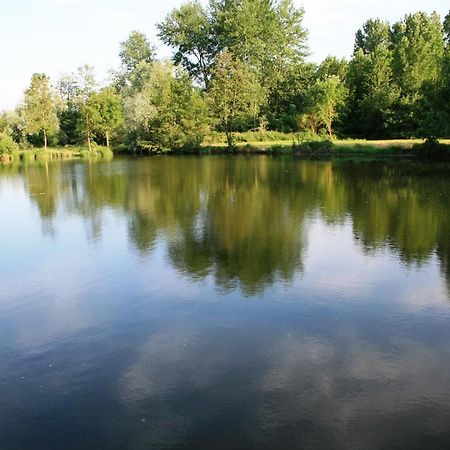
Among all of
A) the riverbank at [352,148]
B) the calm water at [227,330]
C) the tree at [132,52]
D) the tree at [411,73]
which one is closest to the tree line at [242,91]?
the tree at [411,73]

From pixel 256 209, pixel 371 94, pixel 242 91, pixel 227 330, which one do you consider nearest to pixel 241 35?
pixel 242 91

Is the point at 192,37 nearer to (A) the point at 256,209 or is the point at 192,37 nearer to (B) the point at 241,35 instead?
(B) the point at 241,35

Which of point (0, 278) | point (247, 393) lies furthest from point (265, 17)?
point (247, 393)

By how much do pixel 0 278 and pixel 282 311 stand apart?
299 inches

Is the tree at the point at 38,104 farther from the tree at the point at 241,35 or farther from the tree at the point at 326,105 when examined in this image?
the tree at the point at 326,105

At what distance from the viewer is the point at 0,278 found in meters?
12.7

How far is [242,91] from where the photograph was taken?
61.5m

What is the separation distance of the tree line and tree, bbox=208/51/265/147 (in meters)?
0.14

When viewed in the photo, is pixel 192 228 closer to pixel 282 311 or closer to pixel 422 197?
pixel 282 311

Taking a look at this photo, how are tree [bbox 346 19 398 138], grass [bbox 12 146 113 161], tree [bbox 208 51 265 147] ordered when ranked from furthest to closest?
tree [bbox 208 51 265 147] → grass [bbox 12 146 113 161] → tree [bbox 346 19 398 138]

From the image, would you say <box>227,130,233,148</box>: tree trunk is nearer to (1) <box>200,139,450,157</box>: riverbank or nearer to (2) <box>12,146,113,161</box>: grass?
(1) <box>200,139,450,157</box>: riverbank

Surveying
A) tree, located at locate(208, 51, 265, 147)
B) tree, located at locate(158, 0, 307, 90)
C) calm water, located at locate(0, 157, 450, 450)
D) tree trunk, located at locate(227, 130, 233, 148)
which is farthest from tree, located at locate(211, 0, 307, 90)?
calm water, located at locate(0, 157, 450, 450)

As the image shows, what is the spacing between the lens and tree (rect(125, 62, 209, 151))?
61281 mm

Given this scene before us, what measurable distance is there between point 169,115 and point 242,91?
9.77 meters
